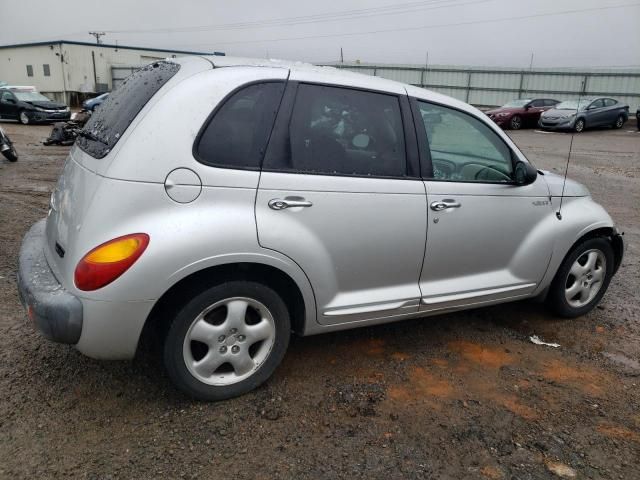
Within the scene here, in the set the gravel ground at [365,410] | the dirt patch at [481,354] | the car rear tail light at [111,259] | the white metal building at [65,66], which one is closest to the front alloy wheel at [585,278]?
the gravel ground at [365,410]

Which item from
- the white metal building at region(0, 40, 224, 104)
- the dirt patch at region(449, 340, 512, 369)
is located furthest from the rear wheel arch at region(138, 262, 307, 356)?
the white metal building at region(0, 40, 224, 104)

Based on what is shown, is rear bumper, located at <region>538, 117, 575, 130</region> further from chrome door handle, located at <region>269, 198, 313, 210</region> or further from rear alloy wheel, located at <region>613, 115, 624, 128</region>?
chrome door handle, located at <region>269, 198, 313, 210</region>

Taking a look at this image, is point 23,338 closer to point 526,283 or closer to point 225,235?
point 225,235

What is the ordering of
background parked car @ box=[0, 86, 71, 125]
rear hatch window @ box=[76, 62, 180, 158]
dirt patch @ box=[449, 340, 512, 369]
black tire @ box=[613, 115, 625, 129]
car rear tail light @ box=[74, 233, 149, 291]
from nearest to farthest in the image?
car rear tail light @ box=[74, 233, 149, 291] < rear hatch window @ box=[76, 62, 180, 158] < dirt patch @ box=[449, 340, 512, 369] < background parked car @ box=[0, 86, 71, 125] < black tire @ box=[613, 115, 625, 129]

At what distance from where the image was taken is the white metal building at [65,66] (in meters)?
36.2

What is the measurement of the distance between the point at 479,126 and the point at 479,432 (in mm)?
1951

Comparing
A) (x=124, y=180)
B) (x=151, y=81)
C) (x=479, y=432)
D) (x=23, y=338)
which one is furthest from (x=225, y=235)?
(x=23, y=338)

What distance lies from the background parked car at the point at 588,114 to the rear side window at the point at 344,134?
20257 mm

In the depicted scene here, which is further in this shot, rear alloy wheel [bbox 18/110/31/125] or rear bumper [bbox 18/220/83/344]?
rear alloy wheel [bbox 18/110/31/125]

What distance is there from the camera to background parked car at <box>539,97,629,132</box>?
2166 centimetres

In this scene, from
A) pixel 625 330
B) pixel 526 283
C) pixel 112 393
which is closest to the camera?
pixel 112 393

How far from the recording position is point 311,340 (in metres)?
3.73

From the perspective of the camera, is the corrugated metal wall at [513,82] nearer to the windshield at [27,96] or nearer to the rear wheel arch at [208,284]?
the windshield at [27,96]

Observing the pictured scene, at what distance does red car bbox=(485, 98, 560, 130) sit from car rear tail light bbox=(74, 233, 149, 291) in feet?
74.5
